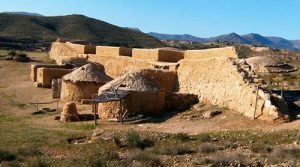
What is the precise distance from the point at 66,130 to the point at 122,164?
6.10 metres

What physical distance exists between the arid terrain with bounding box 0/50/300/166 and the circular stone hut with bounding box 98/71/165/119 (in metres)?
0.59

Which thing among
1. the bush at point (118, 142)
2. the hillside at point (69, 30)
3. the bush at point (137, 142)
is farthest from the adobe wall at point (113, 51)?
the hillside at point (69, 30)

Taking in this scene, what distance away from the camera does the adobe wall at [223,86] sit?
1503cm

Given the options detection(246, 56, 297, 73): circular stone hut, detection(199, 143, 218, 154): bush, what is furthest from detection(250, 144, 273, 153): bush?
detection(246, 56, 297, 73): circular stone hut

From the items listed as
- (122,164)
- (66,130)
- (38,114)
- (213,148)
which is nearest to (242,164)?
(213,148)

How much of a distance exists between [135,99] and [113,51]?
11.1 meters

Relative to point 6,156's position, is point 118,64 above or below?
above

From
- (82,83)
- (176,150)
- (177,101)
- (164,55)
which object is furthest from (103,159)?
(164,55)

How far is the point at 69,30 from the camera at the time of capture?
77875 mm

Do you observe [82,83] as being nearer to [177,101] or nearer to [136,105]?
[136,105]

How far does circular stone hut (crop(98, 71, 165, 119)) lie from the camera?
17.2m

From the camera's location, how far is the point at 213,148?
11.3 metres

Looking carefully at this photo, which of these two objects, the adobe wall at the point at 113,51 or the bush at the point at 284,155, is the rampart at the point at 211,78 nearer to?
the adobe wall at the point at 113,51

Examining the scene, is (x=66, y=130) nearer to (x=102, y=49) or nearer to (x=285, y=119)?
(x=285, y=119)
